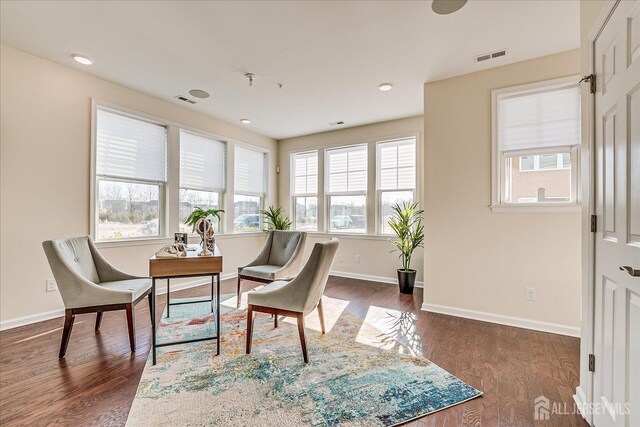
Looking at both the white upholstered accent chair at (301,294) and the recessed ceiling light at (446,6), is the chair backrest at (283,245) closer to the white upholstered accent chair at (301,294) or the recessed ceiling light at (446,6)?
the white upholstered accent chair at (301,294)

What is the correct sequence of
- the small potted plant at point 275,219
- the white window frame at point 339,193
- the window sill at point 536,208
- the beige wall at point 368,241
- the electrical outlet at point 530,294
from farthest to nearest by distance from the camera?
the small potted plant at point 275,219 < the white window frame at point 339,193 < the beige wall at point 368,241 < the electrical outlet at point 530,294 < the window sill at point 536,208

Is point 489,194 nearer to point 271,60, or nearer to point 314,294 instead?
point 314,294

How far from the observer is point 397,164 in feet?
15.7

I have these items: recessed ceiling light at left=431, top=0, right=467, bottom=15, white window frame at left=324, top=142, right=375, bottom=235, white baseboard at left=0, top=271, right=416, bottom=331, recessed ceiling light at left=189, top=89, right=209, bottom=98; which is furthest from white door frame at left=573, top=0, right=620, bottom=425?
recessed ceiling light at left=189, top=89, right=209, bottom=98

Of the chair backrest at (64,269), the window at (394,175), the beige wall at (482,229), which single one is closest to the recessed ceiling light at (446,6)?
the beige wall at (482,229)

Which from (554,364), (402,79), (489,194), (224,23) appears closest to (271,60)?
(224,23)

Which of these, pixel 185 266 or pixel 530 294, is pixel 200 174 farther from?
pixel 530 294

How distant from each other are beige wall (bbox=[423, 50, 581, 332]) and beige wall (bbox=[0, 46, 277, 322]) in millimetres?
3890

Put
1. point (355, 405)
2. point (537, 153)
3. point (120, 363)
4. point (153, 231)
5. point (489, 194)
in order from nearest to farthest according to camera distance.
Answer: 1. point (355, 405)
2. point (120, 363)
3. point (537, 153)
4. point (489, 194)
5. point (153, 231)

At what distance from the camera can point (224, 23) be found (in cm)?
236

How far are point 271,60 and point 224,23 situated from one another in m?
0.63

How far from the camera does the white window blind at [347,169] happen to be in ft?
16.8

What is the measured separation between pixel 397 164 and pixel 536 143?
2.12 metres

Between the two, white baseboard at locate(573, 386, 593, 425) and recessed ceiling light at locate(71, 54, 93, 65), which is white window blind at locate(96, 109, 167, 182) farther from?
white baseboard at locate(573, 386, 593, 425)
